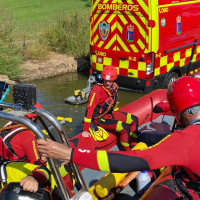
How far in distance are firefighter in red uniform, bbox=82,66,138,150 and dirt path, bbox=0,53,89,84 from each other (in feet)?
17.4

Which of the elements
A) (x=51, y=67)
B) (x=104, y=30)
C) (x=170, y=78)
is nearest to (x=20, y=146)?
(x=104, y=30)

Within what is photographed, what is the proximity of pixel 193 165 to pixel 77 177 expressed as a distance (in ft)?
2.78

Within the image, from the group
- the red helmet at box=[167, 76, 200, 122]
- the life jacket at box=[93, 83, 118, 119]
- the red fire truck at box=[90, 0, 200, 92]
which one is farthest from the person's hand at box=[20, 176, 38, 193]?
the red fire truck at box=[90, 0, 200, 92]

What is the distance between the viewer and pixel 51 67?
1061 cm

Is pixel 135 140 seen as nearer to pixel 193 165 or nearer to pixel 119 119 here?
pixel 119 119

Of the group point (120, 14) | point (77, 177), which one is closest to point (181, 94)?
point (77, 177)

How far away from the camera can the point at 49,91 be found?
29.6ft

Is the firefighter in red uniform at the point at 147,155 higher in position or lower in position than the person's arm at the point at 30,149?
higher

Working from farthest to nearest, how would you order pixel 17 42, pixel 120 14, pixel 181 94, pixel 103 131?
pixel 17 42, pixel 120 14, pixel 103 131, pixel 181 94

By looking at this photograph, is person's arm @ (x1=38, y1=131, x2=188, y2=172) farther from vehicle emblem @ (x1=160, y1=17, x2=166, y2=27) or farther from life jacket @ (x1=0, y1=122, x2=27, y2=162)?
vehicle emblem @ (x1=160, y1=17, x2=166, y2=27)

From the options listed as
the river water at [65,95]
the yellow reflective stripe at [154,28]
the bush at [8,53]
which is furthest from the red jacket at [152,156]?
the bush at [8,53]

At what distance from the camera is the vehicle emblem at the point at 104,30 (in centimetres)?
784

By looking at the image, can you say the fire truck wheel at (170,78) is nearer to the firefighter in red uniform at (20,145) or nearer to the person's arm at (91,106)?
the person's arm at (91,106)

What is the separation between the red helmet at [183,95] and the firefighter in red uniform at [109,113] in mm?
2612
